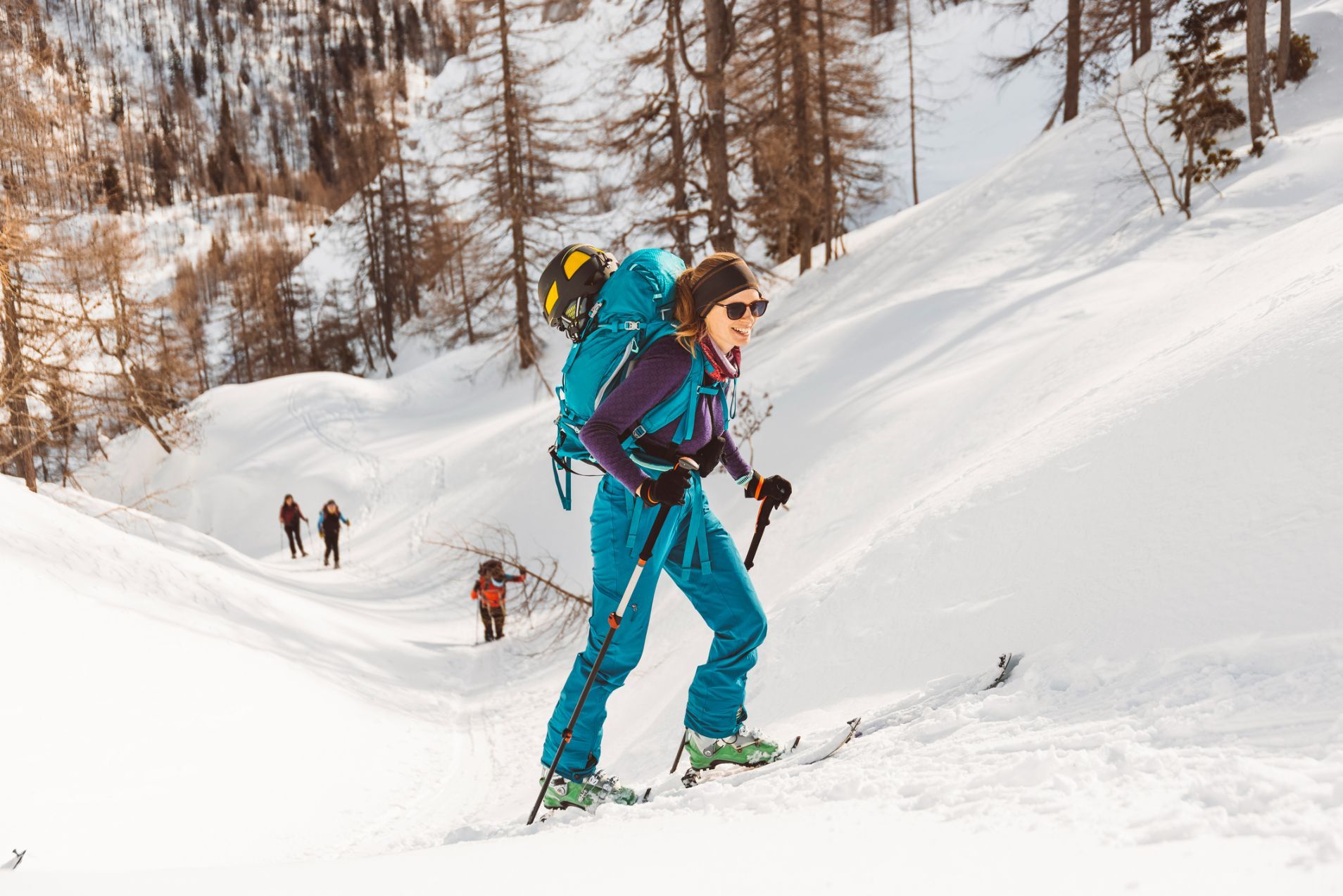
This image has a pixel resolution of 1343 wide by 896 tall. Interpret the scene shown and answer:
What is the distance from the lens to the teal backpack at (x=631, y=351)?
2969mm

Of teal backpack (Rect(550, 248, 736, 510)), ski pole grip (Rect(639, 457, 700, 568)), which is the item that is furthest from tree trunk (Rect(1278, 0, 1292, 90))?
ski pole grip (Rect(639, 457, 700, 568))

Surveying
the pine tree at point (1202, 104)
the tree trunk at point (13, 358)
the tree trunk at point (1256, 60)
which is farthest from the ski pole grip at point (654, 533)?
the tree trunk at point (1256, 60)

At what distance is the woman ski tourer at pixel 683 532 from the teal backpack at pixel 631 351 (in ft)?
0.07

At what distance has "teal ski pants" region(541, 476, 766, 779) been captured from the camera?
3.17 metres

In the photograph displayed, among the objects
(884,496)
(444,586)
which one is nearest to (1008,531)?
(884,496)

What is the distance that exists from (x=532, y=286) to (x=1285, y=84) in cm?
1952

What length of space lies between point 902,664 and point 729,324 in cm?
190

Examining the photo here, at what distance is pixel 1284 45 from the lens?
15625mm

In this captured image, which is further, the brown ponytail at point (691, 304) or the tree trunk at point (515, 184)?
the tree trunk at point (515, 184)

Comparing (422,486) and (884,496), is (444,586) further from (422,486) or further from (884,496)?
(884,496)

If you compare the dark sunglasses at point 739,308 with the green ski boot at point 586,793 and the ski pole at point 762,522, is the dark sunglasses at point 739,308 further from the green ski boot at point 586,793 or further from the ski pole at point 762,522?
the green ski boot at point 586,793

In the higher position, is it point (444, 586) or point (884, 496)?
point (884, 496)

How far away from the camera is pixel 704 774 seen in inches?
127

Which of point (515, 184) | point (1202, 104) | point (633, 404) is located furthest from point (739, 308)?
point (515, 184)
